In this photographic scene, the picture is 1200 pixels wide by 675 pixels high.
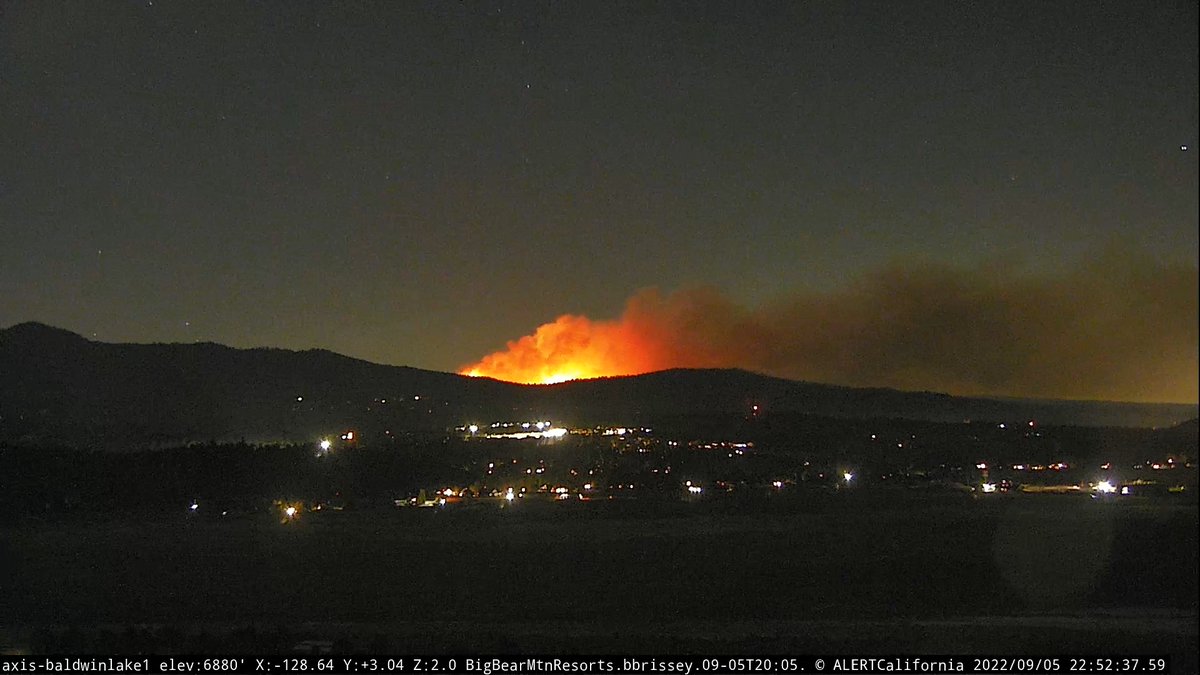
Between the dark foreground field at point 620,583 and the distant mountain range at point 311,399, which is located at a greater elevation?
the distant mountain range at point 311,399

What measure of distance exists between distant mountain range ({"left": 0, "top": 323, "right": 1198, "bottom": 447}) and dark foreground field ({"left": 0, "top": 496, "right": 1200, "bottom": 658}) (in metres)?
17.8

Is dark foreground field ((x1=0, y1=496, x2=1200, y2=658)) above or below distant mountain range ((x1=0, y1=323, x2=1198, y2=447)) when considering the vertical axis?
below

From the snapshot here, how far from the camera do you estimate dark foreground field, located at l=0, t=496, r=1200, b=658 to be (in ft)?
70.2

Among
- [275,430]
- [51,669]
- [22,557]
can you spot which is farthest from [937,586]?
[275,430]

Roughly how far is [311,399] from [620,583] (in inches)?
1628

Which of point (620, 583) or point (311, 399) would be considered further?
point (311, 399)

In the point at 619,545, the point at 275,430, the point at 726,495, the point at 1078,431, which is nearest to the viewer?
the point at 619,545

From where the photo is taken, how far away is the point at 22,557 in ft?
108

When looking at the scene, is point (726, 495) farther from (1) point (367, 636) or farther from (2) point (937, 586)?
(1) point (367, 636)

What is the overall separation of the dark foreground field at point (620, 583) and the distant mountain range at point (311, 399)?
17.8 meters

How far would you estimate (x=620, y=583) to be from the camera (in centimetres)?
2753

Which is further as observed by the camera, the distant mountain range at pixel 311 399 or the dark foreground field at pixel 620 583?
the distant mountain range at pixel 311 399

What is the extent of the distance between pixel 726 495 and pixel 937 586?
20478mm

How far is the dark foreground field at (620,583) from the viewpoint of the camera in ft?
70.2
